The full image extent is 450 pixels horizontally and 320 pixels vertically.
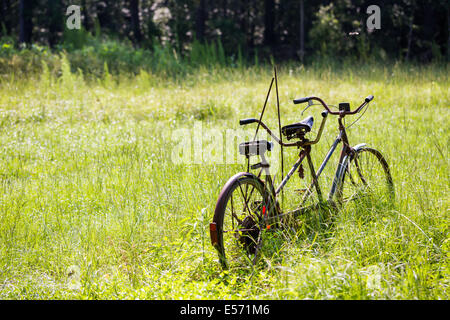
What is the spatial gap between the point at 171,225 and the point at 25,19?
23992mm

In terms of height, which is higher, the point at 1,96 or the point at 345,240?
the point at 1,96

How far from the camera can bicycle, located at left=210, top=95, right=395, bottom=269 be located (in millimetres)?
3354

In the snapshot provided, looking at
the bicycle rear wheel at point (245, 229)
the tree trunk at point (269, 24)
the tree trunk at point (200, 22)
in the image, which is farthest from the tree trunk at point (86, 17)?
the bicycle rear wheel at point (245, 229)

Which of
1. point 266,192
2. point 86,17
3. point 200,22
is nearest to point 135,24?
point 200,22

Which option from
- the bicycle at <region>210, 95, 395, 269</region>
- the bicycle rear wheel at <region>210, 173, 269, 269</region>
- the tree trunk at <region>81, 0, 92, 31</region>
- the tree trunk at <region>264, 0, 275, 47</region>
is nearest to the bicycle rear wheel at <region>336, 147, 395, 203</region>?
the bicycle at <region>210, 95, 395, 269</region>

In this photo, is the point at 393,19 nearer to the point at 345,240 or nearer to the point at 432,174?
Answer: the point at 432,174

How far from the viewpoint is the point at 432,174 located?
16.5 feet

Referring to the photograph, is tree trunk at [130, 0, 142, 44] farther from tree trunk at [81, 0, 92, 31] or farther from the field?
the field

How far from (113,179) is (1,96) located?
6.47 metres

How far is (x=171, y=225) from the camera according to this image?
4.25 m

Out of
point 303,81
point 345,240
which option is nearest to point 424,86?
point 303,81

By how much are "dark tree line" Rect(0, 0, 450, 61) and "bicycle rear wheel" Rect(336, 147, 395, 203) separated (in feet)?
44.6

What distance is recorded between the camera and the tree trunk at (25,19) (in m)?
22.1

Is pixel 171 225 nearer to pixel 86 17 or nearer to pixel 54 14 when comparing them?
pixel 54 14
